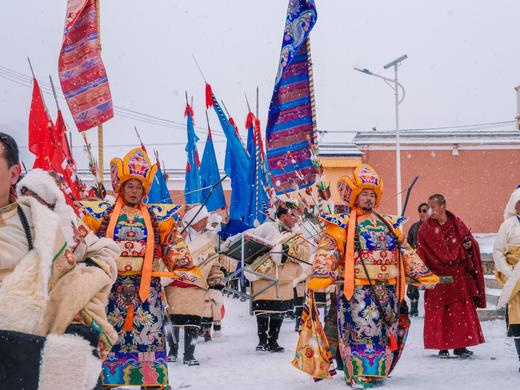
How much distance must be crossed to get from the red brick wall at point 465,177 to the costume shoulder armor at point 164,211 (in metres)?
23.4

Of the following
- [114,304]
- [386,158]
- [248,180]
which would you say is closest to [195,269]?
[114,304]

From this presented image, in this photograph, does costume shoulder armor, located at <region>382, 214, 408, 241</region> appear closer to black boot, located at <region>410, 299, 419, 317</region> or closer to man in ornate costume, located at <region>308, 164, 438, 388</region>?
man in ornate costume, located at <region>308, 164, 438, 388</region>

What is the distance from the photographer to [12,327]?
8.64ft

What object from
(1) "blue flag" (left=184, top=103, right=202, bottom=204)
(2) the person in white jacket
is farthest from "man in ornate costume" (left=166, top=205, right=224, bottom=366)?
(1) "blue flag" (left=184, top=103, right=202, bottom=204)

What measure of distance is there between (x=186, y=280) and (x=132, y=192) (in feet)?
2.74

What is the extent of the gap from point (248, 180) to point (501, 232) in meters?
5.13

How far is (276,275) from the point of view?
396 inches

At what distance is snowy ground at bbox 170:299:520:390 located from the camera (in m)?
6.77

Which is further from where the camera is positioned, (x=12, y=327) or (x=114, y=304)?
(x=114, y=304)

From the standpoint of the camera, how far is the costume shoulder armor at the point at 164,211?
5906mm

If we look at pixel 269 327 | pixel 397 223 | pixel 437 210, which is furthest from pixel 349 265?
pixel 269 327

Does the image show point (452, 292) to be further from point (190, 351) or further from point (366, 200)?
point (190, 351)

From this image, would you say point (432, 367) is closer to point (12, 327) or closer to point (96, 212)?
point (96, 212)

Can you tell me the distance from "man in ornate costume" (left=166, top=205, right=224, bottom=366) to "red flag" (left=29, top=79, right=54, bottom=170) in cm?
177
